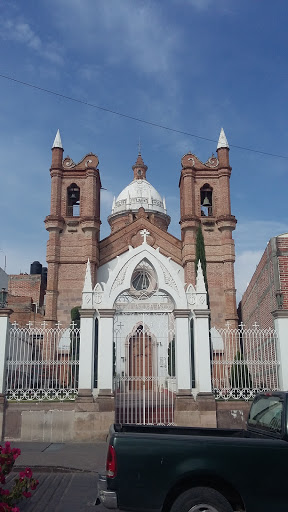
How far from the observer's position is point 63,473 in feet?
26.7

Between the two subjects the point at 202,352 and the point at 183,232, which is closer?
the point at 202,352

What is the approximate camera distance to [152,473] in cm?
437

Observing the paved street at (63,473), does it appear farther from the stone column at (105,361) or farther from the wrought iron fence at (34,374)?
the wrought iron fence at (34,374)

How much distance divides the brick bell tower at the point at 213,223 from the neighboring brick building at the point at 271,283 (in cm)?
367

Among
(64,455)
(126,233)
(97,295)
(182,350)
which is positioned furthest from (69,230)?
(64,455)

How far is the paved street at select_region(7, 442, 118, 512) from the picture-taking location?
6141 millimetres

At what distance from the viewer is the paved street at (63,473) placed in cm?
614

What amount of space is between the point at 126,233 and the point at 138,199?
30.8 ft

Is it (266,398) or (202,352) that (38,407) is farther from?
(266,398)

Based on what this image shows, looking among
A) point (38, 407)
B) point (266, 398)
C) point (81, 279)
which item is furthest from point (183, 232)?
point (266, 398)

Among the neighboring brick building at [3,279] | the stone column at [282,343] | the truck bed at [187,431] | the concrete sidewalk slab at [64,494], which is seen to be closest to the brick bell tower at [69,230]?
the neighboring brick building at [3,279]

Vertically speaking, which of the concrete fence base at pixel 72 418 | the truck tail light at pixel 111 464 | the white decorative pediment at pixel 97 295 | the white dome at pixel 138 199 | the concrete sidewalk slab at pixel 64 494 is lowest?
the concrete sidewalk slab at pixel 64 494

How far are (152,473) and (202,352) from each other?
7.05 metres

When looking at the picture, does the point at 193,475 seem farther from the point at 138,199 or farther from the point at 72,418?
the point at 138,199
